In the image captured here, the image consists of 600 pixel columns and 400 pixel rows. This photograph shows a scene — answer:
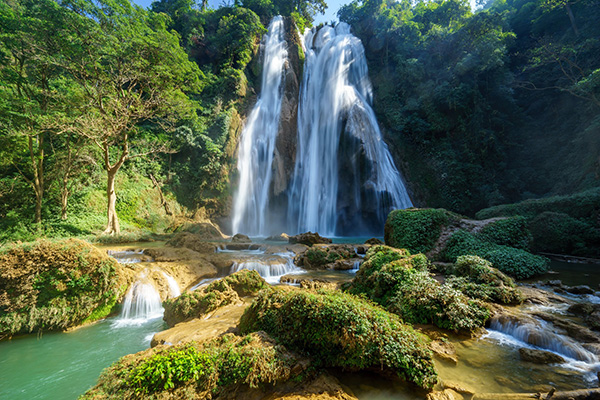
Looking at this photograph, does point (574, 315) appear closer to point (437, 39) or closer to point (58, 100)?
point (58, 100)

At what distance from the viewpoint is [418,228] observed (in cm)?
1052

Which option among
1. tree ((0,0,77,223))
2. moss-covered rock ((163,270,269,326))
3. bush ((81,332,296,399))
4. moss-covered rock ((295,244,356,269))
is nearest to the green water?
moss-covered rock ((163,270,269,326))

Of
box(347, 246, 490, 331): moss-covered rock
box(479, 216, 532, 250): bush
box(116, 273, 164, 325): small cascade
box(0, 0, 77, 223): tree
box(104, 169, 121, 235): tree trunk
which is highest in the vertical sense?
box(0, 0, 77, 223): tree

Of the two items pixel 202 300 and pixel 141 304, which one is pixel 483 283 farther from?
pixel 141 304

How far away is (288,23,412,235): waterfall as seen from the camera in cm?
2362

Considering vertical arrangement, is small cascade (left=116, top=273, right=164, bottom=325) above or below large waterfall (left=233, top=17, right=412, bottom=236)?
below

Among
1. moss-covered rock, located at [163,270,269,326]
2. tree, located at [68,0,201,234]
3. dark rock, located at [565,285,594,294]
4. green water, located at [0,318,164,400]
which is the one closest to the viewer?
green water, located at [0,318,164,400]

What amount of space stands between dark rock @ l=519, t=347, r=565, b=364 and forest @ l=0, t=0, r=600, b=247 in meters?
12.3

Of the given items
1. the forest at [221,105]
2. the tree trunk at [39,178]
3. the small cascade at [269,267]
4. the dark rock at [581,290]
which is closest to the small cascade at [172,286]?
the small cascade at [269,267]

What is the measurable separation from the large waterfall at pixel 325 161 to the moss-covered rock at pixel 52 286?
18205 mm

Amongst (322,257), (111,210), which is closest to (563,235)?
(322,257)

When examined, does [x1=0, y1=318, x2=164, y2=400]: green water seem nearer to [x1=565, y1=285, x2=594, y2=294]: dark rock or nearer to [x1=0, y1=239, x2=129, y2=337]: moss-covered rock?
[x1=0, y1=239, x2=129, y2=337]: moss-covered rock

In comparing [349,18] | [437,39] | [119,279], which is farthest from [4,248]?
[349,18]

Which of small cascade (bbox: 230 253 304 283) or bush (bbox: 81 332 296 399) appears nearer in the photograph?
bush (bbox: 81 332 296 399)
